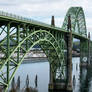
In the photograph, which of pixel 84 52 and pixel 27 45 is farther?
pixel 84 52

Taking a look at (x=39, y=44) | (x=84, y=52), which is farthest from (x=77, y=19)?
(x=39, y=44)

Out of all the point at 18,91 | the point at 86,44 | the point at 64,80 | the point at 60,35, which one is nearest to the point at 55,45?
the point at 60,35

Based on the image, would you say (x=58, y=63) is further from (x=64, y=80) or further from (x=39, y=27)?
(x=39, y=27)

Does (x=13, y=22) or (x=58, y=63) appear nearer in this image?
(x=13, y=22)

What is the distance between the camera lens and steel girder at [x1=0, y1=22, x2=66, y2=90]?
39263 millimetres

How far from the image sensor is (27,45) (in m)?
45.5

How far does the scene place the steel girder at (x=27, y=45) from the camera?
39.3 meters

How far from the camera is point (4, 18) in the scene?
37875 millimetres

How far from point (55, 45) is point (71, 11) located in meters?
70.8

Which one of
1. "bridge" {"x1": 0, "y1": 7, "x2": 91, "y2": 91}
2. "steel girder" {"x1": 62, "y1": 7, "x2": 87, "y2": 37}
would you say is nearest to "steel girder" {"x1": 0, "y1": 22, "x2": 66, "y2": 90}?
"bridge" {"x1": 0, "y1": 7, "x2": 91, "y2": 91}

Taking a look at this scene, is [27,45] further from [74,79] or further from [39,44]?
[74,79]

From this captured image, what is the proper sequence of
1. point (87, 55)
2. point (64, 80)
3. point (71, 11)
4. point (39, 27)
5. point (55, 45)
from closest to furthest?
point (39, 27) → point (55, 45) → point (64, 80) → point (71, 11) → point (87, 55)

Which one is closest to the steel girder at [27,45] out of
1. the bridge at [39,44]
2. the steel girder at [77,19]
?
the bridge at [39,44]

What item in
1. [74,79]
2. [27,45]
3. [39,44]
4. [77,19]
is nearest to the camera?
[27,45]
